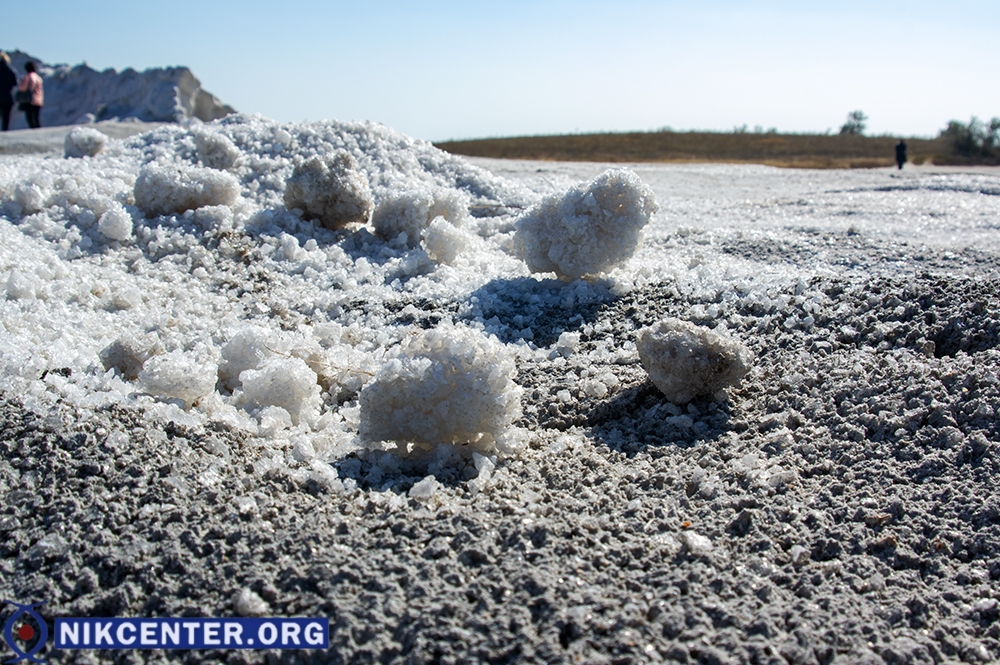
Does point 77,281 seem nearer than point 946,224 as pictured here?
Yes

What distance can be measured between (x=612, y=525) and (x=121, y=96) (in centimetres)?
1908

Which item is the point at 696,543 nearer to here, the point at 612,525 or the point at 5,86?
the point at 612,525

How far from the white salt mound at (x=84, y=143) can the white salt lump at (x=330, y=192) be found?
7.75ft

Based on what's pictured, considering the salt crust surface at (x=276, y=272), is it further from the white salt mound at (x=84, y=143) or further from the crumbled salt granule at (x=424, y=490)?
the crumbled salt granule at (x=424, y=490)

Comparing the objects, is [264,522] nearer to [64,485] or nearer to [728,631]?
[64,485]

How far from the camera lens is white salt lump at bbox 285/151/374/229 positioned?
15.9 feet

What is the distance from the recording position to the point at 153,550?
5.90 ft

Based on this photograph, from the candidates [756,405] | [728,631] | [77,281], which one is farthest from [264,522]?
[77,281]

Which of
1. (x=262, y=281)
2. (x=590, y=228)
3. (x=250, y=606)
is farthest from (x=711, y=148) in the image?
(x=250, y=606)

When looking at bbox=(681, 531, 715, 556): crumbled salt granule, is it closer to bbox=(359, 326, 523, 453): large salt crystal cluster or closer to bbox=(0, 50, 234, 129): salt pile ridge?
bbox=(359, 326, 523, 453): large salt crystal cluster

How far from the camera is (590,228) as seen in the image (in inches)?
156

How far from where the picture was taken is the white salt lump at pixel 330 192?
4836mm

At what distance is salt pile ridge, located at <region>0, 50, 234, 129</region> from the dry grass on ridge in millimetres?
5883

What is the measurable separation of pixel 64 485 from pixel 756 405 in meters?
2.18
